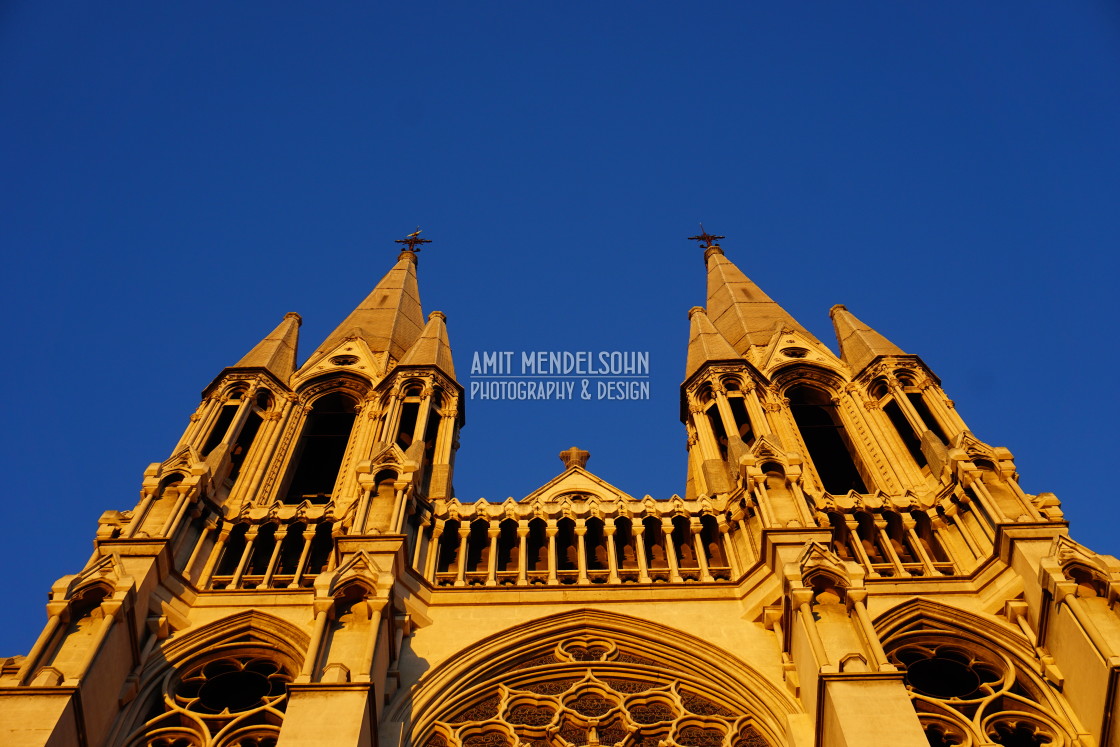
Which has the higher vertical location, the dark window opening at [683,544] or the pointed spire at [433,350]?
the pointed spire at [433,350]

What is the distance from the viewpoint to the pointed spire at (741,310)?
3441 cm

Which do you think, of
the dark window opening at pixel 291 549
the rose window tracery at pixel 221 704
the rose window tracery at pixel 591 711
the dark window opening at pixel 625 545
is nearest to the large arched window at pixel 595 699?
the rose window tracery at pixel 591 711

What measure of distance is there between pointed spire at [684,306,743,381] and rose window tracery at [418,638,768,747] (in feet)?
37.1

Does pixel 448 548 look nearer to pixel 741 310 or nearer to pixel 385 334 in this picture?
pixel 385 334

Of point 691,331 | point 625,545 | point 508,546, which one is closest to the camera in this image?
point 508,546

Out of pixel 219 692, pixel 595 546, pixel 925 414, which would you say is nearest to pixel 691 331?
pixel 925 414

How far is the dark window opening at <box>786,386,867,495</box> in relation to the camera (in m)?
28.9

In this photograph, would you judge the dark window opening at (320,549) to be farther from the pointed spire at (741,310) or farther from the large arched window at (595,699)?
the pointed spire at (741,310)

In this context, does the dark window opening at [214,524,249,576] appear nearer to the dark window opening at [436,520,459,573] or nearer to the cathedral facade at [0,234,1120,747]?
the cathedral facade at [0,234,1120,747]

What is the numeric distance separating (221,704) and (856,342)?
18098 mm

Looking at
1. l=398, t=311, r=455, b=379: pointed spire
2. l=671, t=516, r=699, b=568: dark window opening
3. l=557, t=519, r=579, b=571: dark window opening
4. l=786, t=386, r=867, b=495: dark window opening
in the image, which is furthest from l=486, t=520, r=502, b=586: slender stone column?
l=786, t=386, r=867, b=495: dark window opening

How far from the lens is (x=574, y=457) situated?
3011 centimetres

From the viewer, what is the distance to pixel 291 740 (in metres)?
16.2

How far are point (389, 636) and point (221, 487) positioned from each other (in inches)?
300
